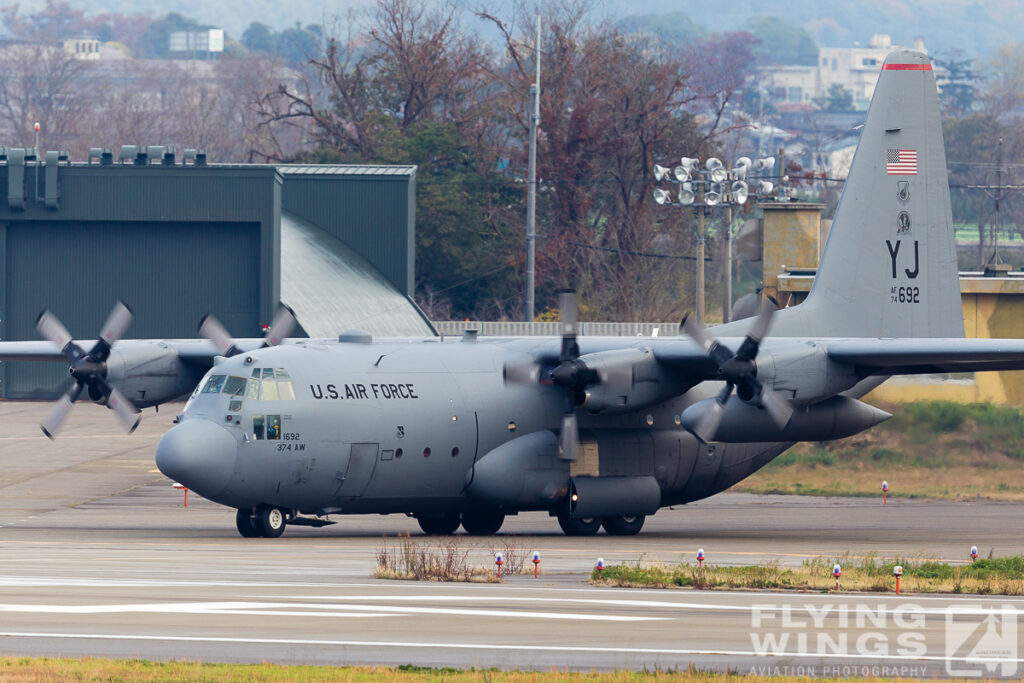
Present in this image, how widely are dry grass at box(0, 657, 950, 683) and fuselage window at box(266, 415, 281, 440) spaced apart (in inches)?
446

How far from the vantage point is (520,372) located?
26.8 m

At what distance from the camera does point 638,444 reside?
29.0 metres

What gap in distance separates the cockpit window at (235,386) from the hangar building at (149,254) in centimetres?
3016

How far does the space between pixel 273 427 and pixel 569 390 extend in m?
5.29

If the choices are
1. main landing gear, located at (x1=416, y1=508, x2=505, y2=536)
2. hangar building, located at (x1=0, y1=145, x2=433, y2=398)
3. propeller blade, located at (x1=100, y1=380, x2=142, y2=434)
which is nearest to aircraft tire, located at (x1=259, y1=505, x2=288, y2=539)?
main landing gear, located at (x1=416, y1=508, x2=505, y2=536)

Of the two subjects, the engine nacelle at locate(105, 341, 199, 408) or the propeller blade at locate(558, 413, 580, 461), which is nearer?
the propeller blade at locate(558, 413, 580, 461)

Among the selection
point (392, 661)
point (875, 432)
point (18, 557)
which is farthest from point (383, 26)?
point (392, 661)

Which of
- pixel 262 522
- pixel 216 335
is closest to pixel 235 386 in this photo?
pixel 262 522

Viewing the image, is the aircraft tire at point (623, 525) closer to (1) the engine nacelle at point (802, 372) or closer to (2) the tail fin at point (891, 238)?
(1) the engine nacelle at point (802, 372)

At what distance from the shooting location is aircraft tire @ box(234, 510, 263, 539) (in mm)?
26500

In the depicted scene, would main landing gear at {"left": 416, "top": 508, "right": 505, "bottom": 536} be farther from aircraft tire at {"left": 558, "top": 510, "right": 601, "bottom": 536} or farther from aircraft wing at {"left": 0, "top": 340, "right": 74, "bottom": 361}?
A: aircraft wing at {"left": 0, "top": 340, "right": 74, "bottom": 361}

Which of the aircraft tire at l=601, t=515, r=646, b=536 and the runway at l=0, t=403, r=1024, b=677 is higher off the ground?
the runway at l=0, t=403, r=1024, b=677

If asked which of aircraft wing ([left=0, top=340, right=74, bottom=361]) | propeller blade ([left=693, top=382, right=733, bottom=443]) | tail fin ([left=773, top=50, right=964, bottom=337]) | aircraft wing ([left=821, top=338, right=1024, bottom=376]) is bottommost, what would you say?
propeller blade ([left=693, top=382, right=733, bottom=443])

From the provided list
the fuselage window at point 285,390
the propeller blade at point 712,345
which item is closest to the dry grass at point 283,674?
the fuselage window at point 285,390
